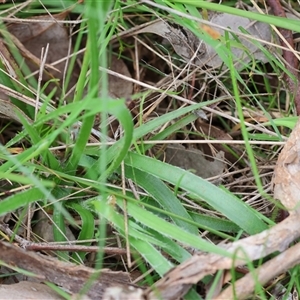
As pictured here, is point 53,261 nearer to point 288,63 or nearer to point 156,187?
point 156,187

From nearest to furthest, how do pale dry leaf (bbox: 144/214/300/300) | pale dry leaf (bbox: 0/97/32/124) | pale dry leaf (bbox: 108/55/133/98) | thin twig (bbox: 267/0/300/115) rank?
pale dry leaf (bbox: 144/214/300/300) < pale dry leaf (bbox: 0/97/32/124) < thin twig (bbox: 267/0/300/115) < pale dry leaf (bbox: 108/55/133/98)

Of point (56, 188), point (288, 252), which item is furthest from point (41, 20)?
point (288, 252)

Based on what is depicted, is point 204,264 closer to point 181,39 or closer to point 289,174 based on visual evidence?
point 289,174

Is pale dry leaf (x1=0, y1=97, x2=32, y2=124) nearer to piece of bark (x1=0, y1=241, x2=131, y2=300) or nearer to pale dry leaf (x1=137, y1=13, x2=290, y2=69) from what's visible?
piece of bark (x1=0, y1=241, x2=131, y2=300)

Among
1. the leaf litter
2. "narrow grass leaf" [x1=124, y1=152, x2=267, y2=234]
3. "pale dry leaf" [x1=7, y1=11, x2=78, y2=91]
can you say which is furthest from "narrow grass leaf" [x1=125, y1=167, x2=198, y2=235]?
"pale dry leaf" [x1=7, y1=11, x2=78, y2=91]

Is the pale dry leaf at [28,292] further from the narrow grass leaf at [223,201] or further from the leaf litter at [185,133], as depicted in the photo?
the narrow grass leaf at [223,201]

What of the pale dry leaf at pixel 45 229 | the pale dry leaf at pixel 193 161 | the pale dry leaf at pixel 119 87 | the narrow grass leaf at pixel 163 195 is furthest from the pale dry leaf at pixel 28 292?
the pale dry leaf at pixel 119 87

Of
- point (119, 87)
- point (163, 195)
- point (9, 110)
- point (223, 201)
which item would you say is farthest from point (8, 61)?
point (223, 201)
